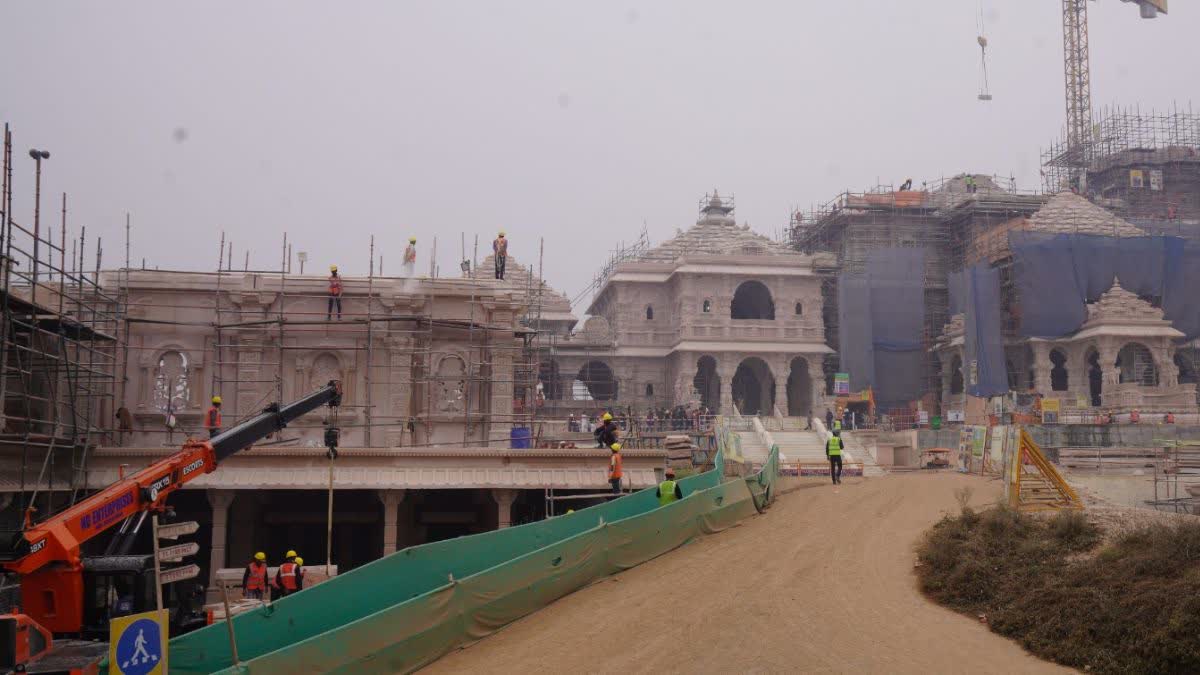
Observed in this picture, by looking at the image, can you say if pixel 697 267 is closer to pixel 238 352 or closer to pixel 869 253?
pixel 869 253

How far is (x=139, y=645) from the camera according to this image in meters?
10.6

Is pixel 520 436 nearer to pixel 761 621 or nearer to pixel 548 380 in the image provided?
pixel 761 621

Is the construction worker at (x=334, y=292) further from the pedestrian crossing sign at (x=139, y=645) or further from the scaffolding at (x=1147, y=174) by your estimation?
the scaffolding at (x=1147, y=174)

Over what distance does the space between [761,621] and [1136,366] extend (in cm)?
4264

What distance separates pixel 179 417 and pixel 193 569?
1868 centimetres

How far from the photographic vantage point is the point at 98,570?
45.7 feet

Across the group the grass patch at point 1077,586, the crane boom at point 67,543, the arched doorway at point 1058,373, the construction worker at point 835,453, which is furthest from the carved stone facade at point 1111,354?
the crane boom at point 67,543

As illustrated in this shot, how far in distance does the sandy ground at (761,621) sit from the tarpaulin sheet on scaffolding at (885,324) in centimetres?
3494

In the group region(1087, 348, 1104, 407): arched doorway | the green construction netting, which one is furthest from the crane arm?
region(1087, 348, 1104, 407): arched doorway

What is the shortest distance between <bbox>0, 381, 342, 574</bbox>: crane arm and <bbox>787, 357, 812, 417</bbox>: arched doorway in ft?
140

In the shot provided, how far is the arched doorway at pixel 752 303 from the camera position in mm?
59156

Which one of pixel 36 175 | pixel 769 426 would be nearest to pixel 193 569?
pixel 36 175

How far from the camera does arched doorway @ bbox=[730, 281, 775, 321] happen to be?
59156 mm

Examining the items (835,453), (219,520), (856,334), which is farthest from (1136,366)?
(219,520)
